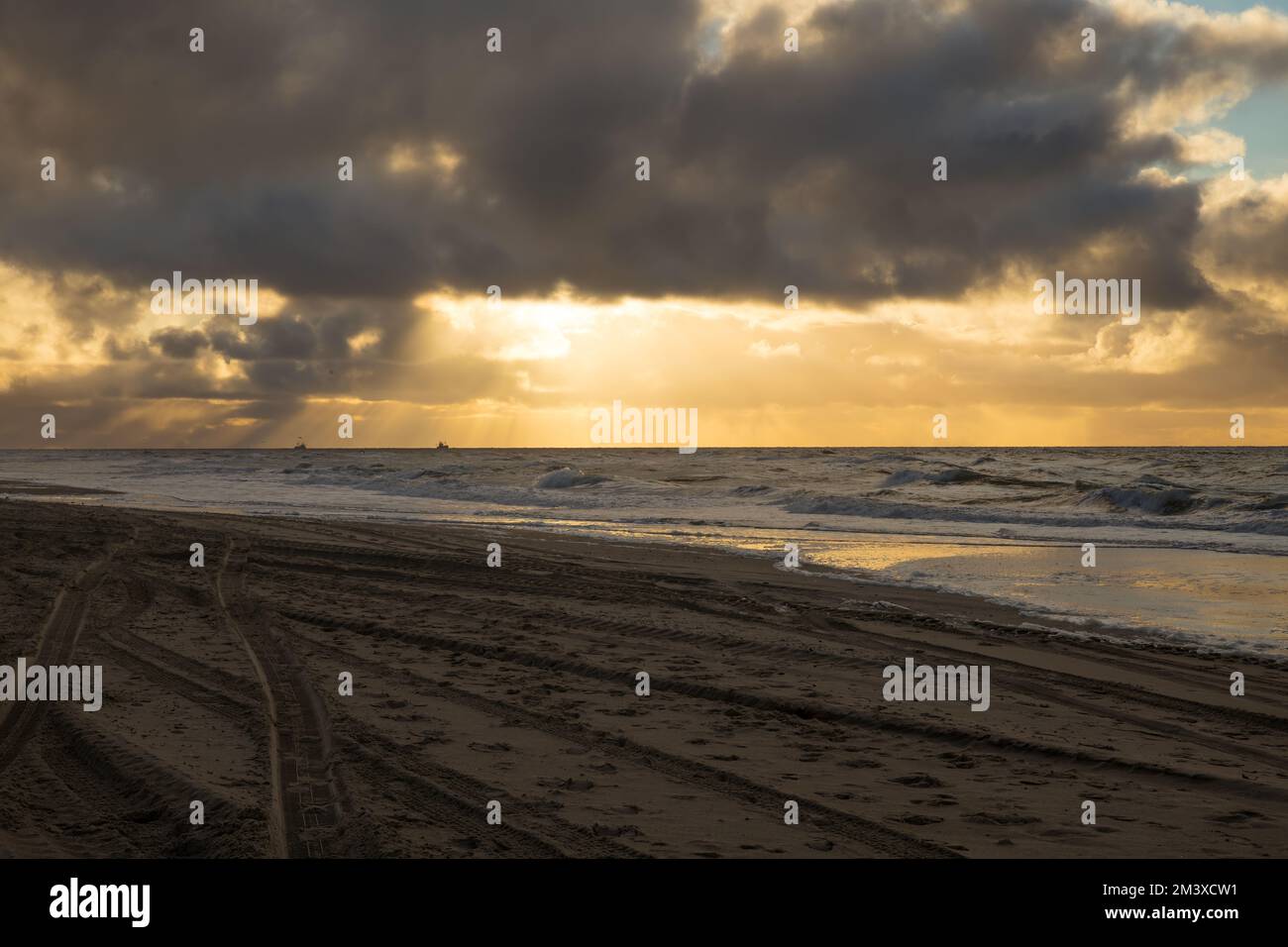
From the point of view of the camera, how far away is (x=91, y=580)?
13.1m

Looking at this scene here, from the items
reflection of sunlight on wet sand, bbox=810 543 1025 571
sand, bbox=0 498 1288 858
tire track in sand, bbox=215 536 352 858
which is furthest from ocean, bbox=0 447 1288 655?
tire track in sand, bbox=215 536 352 858

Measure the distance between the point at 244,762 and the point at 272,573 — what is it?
921 cm

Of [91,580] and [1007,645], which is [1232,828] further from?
[91,580]

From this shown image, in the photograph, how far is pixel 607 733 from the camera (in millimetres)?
6582

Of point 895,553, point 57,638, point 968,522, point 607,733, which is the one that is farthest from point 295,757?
point 968,522

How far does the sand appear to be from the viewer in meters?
4.82

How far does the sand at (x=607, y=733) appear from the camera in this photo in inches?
190

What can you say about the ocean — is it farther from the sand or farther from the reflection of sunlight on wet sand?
the sand

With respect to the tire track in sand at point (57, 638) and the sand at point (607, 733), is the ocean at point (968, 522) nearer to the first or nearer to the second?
the sand at point (607, 733)

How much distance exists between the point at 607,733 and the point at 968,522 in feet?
73.2

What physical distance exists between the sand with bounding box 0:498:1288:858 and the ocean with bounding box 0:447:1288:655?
226 centimetres

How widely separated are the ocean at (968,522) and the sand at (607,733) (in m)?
2.26

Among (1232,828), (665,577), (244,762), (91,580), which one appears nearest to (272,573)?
(91,580)

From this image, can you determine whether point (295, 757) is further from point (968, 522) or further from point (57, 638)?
point (968, 522)
